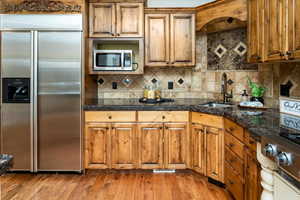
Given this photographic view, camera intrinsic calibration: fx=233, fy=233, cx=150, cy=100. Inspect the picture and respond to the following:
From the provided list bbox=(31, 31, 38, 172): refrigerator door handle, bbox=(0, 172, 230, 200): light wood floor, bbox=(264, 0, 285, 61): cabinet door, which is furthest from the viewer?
bbox=(31, 31, 38, 172): refrigerator door handle

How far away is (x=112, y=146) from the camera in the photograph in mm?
2969

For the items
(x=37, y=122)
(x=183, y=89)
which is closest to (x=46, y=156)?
(x=37, y=122)

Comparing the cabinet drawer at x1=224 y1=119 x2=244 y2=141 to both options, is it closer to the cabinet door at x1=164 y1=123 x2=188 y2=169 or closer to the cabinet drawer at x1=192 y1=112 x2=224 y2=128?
the cabinet drawer at x1=192 y1=112 x2=224 y2=128

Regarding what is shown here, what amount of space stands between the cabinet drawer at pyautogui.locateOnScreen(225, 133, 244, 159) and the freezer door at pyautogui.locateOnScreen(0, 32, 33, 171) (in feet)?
7.78

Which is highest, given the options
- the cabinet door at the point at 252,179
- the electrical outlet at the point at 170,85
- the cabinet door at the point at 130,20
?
the cabinet door at the point at 130,20

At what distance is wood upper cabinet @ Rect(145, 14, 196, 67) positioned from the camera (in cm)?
327

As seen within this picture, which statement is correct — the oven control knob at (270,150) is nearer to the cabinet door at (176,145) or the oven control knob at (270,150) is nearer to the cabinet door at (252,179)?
the cabinet door at (252,179)

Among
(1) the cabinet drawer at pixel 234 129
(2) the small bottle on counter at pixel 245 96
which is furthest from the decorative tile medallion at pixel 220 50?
(1) the cabinet drawer at pixel 234 129

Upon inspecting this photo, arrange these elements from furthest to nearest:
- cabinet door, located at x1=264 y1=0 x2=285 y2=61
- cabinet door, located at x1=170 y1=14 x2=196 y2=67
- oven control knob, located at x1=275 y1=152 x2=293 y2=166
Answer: cabinet door, located at x1=170 y1=14 x2=196 y2=67 → cabinet door, located at x1=264 y1=0 x2=285 y2=61 → oven control knob, located at x1=275 y1=152 x2=293 y2=166

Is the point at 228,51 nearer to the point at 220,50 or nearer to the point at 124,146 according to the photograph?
the point at 220,50

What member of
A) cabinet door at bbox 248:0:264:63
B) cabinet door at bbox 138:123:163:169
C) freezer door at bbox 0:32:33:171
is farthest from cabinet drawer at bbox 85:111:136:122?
cabinet door at bbox 248:0:264:63

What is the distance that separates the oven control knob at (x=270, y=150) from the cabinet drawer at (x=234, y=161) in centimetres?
70

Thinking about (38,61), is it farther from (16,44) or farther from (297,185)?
(297,185)

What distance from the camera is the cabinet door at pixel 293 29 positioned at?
5.66ft
